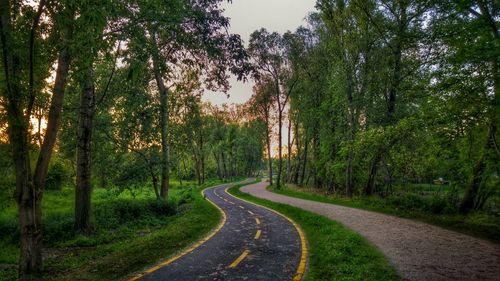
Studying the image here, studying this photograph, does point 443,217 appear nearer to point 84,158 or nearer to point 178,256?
point 178,256

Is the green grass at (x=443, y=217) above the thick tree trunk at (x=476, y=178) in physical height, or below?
below

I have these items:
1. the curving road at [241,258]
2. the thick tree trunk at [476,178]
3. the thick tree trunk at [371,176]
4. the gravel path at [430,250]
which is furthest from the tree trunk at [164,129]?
the thick tree trunk at [476,178]

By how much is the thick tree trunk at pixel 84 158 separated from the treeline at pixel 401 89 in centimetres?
A: 734

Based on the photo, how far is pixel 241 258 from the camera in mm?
9078

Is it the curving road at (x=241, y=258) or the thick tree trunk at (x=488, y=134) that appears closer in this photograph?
the curving road at (x=241, y=258)

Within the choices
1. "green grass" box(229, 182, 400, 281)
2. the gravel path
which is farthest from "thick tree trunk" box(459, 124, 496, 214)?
"green grass" box(229, 182, 400, 281)

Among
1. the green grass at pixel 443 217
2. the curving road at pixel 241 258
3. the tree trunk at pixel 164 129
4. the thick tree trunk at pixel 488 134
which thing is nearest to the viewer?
the curving road at pixel 241 258

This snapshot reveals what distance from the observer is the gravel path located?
721 cm

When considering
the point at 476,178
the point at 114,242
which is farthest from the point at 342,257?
the point at 476,178

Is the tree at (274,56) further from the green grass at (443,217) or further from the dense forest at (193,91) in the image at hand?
the green grass at (443,217)

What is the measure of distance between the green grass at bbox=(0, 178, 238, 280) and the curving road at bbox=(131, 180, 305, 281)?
2.67 ft

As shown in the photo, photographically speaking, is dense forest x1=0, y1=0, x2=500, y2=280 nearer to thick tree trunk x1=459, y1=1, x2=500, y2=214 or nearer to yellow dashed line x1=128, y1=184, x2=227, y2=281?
thick tree trunk x1=459, y1=1, x2=500, y2=214

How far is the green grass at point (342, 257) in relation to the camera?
7.18 metres

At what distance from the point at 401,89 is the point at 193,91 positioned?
16.1 m
